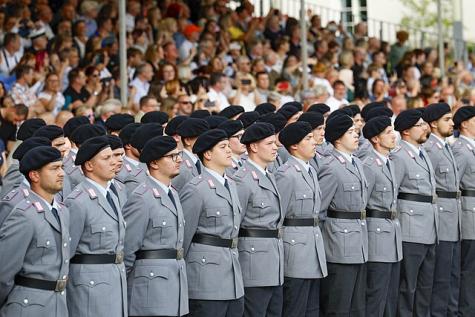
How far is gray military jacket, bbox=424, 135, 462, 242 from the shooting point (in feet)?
32.8

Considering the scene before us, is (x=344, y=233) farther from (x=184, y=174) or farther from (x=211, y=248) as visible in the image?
(x=211, y=248)

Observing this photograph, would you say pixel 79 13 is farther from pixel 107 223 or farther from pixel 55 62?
pixel 107 223

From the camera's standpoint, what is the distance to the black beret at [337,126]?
9.10 m

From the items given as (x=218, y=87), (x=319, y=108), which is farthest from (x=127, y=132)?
(x=218, y=87)

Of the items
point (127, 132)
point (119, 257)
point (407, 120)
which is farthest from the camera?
point (407, 120)

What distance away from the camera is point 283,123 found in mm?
9680

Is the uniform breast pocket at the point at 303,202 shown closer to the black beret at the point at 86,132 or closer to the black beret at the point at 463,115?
the black beret at the point at 86,132

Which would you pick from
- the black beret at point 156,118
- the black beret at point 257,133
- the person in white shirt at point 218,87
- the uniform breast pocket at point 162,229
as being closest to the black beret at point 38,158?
the uniform breast pocket at point 162,229

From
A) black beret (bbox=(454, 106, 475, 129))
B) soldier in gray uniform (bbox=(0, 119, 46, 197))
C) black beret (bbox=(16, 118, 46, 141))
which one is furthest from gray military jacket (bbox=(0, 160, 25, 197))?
black beret (bbox=(454, 106, 475, 129))

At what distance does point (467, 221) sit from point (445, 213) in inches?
13.1

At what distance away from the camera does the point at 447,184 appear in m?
10.1

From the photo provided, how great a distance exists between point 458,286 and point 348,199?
168 centimetres

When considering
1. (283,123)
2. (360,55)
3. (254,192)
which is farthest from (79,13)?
(254,192)

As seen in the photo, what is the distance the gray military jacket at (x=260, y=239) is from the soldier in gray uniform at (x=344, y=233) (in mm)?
820
